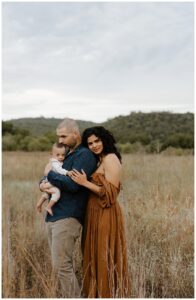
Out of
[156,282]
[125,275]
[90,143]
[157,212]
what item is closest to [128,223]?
[157,212]

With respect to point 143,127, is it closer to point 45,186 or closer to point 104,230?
point 104,230

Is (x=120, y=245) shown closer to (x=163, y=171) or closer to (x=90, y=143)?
(x=90, y=143)

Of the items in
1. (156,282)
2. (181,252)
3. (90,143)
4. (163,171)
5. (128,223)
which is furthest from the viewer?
(163,171)

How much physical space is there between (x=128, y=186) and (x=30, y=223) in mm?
3249

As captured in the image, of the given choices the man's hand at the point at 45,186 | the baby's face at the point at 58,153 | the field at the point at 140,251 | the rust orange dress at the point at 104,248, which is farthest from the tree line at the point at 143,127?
the man's hand at the point at 45,186

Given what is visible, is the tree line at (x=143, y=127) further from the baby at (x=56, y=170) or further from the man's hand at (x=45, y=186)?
the man's hand at (x=45, y=186)

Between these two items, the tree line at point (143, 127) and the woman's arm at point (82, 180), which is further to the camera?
the tree line at point (143, 127)

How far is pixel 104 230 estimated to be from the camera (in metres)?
4.07

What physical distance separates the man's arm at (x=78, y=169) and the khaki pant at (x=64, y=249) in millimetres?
295

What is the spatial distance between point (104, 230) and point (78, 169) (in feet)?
2.02

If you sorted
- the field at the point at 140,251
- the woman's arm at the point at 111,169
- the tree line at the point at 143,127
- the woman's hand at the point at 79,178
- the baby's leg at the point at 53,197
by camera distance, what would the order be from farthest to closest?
1. the tree line at the point at 143,127
2. the field at the point at 140,251
3. the woman's arm at the point at 111,169
4. the baby's leg at the point at 53,197
5. the woman's hand at the point at 79,178

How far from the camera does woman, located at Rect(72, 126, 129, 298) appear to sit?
158 inches

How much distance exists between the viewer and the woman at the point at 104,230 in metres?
4.02

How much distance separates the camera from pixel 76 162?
3.89 meters
